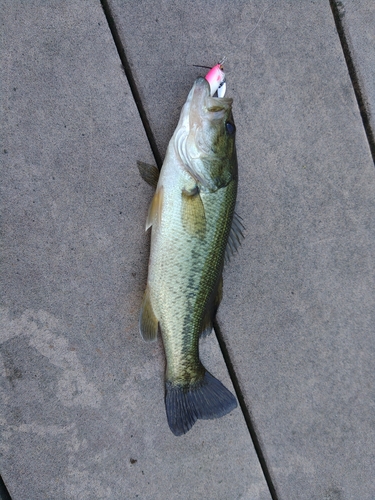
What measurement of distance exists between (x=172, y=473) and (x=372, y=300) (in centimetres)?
189

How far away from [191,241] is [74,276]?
0.79 meters

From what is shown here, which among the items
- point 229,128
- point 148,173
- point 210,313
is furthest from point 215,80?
point 210,313

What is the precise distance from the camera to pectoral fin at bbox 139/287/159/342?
236 cm

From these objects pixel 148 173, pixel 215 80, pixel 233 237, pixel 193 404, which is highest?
pixel 215 80

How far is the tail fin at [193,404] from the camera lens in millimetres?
2355

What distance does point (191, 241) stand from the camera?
222 cm

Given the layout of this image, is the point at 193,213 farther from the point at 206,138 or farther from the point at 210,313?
the point at 210,313

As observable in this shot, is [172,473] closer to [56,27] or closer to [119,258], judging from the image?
[119,258]

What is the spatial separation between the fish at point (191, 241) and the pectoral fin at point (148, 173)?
12 cm

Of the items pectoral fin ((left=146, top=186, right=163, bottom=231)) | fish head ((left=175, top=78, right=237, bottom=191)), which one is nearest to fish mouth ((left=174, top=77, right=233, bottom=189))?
fish head ((left=175, top=78, right=237, bottom=191))

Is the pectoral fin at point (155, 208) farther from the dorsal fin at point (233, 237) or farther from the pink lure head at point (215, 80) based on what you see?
the pink lure head at point (215, 80)

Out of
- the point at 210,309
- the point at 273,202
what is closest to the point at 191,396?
the point at 210,309

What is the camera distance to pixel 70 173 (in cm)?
240

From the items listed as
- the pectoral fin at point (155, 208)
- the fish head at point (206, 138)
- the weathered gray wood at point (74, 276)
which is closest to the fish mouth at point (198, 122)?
the fish head at point (206, 138)
